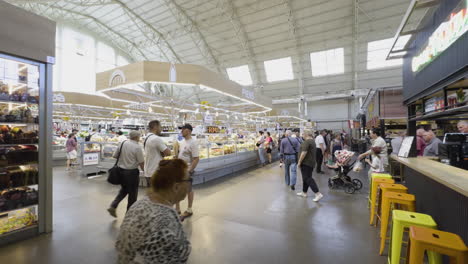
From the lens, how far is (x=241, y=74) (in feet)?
66.7

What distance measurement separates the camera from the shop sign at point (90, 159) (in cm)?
665

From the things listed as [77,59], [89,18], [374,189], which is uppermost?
[89,18]

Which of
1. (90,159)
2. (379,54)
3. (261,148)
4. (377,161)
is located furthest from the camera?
(379,54)

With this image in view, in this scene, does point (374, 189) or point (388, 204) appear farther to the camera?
point (374, 189)

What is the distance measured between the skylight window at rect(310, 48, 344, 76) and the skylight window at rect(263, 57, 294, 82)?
2031 mm

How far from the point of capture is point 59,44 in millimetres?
16562

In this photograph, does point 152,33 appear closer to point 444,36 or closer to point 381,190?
point 444,36

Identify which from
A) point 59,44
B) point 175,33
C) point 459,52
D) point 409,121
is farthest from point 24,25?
point 59,44

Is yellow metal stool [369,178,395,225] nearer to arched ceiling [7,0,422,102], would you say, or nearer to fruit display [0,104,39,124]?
fruit display [0,104,39,124]

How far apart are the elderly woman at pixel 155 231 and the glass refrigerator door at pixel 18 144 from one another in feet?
9.50

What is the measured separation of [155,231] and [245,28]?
56.6 feet

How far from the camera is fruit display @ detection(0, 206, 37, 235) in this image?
8.65 feet

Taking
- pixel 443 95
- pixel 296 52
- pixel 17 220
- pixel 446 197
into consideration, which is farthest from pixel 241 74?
pixel 446 197

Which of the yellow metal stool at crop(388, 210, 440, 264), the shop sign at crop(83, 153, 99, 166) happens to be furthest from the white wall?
the yellow metal stool at crop(388, 210, 440, 264)
